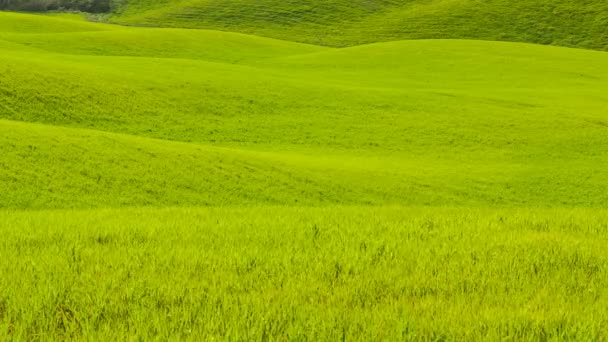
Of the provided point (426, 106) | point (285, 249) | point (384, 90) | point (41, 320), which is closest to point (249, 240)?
point (285, 249)

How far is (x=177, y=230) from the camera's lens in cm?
907

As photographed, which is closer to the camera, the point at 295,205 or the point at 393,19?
the point at 295,205

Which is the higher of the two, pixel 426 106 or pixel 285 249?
pixel 285 249

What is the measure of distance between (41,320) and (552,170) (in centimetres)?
2477

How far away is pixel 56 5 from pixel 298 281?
16367cm

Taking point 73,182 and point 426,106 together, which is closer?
point 73,182

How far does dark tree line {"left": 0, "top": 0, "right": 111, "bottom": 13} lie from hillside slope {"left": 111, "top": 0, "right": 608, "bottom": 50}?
12.5m

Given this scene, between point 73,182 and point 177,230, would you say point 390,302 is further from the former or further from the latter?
point 73,182

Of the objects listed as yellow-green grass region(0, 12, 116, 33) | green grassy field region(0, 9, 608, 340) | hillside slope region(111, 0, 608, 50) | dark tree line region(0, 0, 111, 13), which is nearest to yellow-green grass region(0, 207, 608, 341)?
green grassy field region(0, 9, 608, 340)

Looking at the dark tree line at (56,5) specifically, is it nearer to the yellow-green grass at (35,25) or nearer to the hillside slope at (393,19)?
the hillside slope at (393,19)

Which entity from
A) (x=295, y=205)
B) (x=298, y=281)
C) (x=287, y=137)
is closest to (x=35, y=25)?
(x=287, y=137)

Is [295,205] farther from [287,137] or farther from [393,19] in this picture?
[393,19]

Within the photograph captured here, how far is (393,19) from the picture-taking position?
434ft

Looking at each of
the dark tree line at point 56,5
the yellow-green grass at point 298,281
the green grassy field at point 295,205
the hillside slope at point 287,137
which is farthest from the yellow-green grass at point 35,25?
the yellow-green grass at point 298,281
